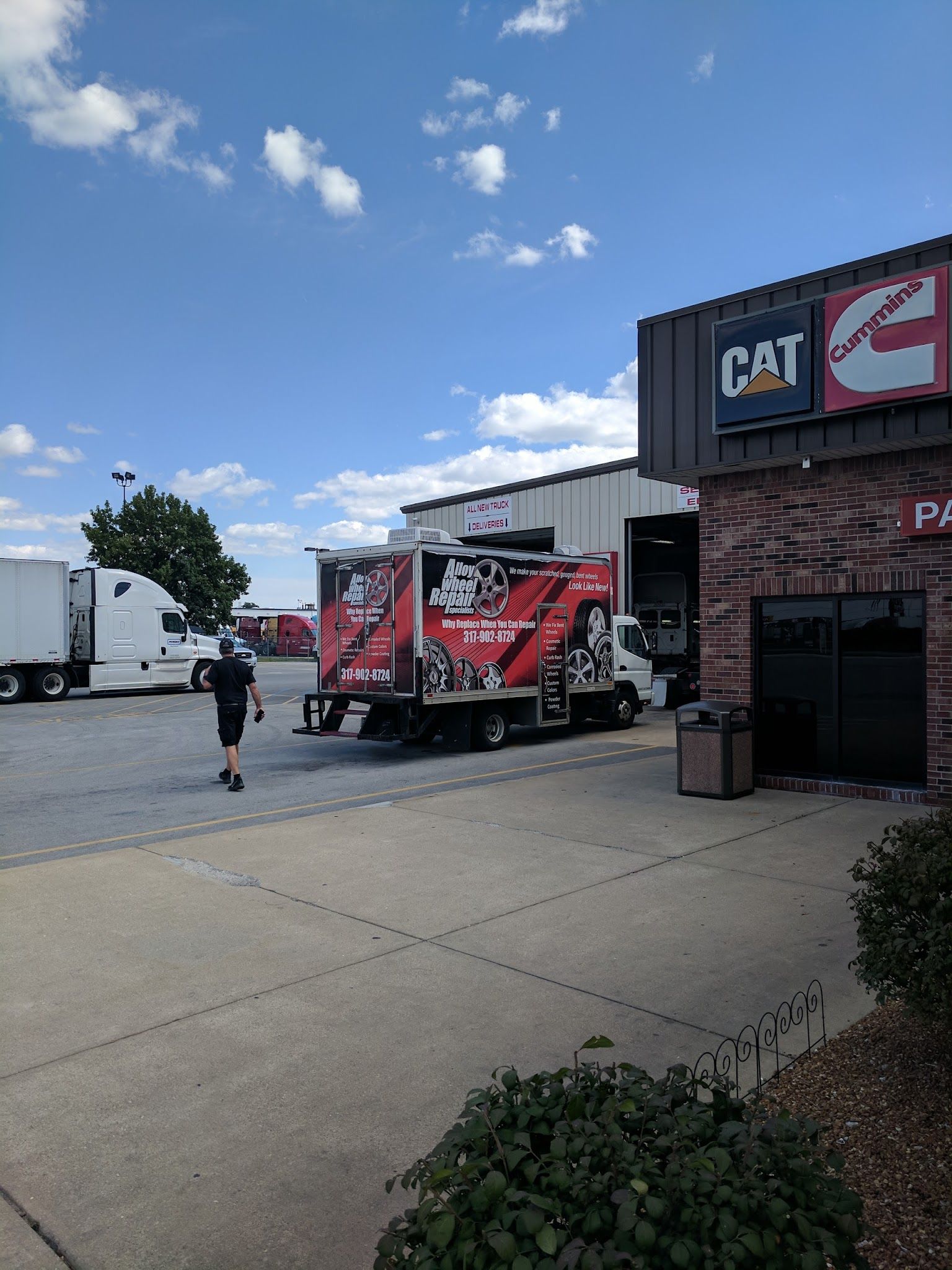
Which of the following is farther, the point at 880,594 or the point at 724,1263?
the point at 880,594

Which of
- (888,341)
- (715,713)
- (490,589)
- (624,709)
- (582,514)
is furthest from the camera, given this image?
(582,514)

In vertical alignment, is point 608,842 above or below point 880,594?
below

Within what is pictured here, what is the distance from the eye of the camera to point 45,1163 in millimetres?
3473

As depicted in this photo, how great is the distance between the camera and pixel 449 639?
553 inches

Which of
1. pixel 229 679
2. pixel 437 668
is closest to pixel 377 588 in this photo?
pixel 437 668

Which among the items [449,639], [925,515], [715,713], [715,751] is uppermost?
[925,515]

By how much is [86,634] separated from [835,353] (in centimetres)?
2243

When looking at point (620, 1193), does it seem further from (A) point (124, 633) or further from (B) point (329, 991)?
(A) point (124, 633)

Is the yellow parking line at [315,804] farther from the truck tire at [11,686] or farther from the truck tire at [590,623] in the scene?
the truck tire at [11,686]

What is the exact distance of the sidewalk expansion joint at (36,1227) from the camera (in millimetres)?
2962

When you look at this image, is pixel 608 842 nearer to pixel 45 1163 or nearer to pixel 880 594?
pixel 880 594

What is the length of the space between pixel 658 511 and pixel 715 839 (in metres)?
16.3

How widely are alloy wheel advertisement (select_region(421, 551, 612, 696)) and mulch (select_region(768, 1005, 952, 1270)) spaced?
9.76 m

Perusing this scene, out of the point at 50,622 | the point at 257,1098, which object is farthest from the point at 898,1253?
the point at 50,622
